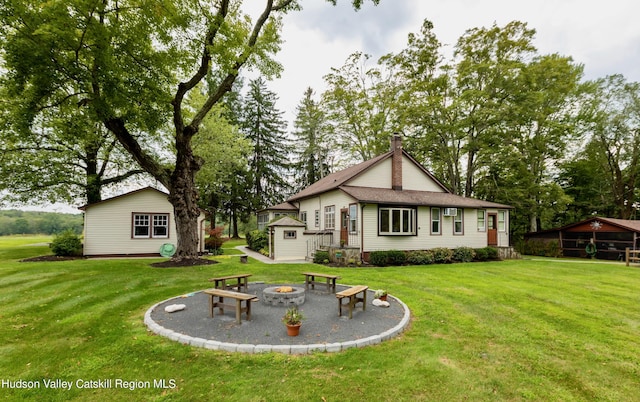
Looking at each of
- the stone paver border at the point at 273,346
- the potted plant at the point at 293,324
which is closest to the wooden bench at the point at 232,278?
the stone paver border at the point at 273,346

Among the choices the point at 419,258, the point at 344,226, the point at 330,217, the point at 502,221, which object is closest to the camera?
the point at 419,258

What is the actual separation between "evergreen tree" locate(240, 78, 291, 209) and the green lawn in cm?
2742

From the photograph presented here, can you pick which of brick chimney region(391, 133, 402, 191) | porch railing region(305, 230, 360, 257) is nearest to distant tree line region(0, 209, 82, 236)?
porch railing region(305, 230, 360, 257)

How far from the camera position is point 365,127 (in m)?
26.9

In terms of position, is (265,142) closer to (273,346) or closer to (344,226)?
(344,226)

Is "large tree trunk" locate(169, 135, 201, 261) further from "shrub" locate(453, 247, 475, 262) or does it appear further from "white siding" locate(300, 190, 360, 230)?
"shrub" locate(453, 247, 475, 262)

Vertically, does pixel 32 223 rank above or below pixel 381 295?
above

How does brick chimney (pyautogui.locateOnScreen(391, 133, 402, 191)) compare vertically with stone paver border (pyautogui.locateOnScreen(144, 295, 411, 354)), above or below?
above

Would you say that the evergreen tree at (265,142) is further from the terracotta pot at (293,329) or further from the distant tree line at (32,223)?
the terracotta pot at (293,329)

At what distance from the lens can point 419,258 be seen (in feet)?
49.2

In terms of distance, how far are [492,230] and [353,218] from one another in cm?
1052

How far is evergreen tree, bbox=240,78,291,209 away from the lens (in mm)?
34812

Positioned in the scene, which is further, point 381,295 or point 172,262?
point 172,262

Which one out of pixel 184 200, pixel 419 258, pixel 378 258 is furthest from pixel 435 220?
pixel 184 200
